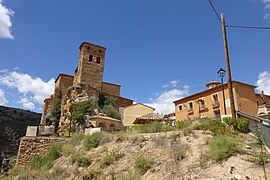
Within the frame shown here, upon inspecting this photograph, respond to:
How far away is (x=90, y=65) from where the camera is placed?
1332 inches

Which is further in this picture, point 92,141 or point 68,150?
point 68,150

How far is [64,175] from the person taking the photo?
897cm

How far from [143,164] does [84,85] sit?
2500 centimetres

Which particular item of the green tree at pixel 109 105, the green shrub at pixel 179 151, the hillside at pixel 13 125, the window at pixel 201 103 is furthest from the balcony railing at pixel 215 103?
the hillside at pixel 13 125

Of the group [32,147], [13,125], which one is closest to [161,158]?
[32,147]

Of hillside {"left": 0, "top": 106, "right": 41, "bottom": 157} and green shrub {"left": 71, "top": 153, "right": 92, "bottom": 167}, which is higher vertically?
hillside {"left": 0, "top": 106, "right": 41, "bottom": 157}

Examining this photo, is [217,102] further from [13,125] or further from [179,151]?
[13,125]

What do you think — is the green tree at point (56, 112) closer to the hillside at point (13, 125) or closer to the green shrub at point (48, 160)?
the hillside at point (13, 125)

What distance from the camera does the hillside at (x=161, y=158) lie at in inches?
228

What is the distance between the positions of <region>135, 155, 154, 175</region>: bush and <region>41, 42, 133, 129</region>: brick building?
2228cm

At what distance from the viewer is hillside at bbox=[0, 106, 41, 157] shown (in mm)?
28100

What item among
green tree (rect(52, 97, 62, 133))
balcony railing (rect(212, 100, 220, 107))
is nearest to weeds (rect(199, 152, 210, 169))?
balcony railing (rect(212, 100, 220, 107))

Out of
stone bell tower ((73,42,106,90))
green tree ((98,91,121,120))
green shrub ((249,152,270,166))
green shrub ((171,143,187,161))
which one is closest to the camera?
green shrub ((249,152,270,166))

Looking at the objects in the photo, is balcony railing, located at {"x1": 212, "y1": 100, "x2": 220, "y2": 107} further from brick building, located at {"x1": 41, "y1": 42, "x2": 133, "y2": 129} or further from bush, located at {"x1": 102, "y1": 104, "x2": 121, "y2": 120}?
brick building, located at {"x1": 41, "y1": 42, "x2": 133, "y2": 129}
